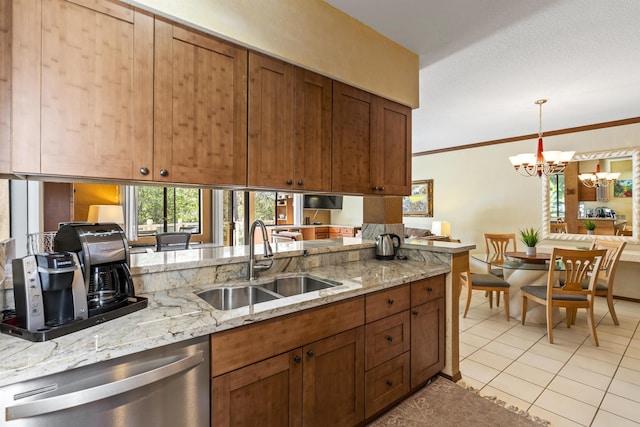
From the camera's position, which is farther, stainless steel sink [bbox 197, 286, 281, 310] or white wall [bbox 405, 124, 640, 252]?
white wall [bbox 405, 124, 640, 252]

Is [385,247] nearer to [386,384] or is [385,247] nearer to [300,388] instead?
[386,384]

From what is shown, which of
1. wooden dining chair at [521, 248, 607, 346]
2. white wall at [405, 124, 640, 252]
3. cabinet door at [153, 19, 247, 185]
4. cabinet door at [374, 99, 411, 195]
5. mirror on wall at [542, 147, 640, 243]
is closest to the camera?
cabinet door at [153, 19, 247, 185]

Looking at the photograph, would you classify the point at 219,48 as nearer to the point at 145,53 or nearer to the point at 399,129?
the point at 145,53

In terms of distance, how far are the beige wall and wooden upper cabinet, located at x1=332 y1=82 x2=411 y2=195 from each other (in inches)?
4.3

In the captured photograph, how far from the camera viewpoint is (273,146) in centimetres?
190

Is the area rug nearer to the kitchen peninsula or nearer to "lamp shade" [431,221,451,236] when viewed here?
the kitchen peninsula

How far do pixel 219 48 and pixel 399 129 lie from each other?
1.57m

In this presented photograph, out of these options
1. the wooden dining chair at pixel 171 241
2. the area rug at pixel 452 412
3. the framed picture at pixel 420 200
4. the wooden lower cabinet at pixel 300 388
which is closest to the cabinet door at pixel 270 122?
the wooden lower cabinet at pixel 300 388

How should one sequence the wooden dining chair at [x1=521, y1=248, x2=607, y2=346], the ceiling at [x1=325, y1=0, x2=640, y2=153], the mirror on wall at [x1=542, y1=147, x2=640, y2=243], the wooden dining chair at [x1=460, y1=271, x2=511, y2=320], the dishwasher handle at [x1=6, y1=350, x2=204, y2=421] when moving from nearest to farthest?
the dishwasher handle at [x1=6, y1=350, x2=204, y2=421], the ceiling at [x1=325, y1=0, x2=640, y2=153], the wooden dining chair at [x1=521, y1=248, x2=607, y2=346], the wooden dining chair at [x1=460, y1=271, x2=511, y2=320], the mirror on wall at [x1=542, y1=147, x2=640, y2=243]

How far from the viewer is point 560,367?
2.66 metres

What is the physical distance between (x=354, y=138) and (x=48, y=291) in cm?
190

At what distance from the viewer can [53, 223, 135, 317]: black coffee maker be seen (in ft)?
4.10

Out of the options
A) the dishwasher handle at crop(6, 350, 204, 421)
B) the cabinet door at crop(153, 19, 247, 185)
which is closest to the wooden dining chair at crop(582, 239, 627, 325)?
the cabinet door at crop(153, 19, 247, 185)

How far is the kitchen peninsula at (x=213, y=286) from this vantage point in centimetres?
100
